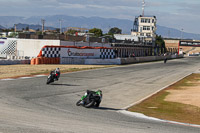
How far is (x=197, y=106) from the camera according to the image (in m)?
14.3

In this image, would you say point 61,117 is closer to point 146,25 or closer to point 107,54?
point 107,54

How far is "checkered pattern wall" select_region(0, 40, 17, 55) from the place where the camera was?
4381cm

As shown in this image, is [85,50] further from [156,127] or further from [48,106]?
[156,127]

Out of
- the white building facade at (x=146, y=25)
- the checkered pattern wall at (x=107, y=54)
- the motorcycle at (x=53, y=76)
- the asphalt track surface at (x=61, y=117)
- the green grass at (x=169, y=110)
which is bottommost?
the green grass at (x=169, y=110)

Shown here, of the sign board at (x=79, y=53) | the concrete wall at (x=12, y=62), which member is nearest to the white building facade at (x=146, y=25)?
the sign board at (x=79, y=53)

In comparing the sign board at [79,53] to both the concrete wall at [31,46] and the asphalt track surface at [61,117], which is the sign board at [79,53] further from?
the asphalt track surface at [61,117]

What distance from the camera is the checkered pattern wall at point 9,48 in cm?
4381

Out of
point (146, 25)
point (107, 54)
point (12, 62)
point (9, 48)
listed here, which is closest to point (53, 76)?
point (12, 62)

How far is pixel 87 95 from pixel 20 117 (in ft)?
11.7

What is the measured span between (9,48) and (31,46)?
2.80 metres

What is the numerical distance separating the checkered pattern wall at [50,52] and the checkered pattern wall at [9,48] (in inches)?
335

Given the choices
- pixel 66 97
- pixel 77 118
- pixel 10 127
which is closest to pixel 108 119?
pixel 77 118

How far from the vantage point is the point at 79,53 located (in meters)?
40.5

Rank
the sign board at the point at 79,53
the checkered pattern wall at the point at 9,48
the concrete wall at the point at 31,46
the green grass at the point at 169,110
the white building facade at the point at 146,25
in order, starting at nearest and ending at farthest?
the green grass at the point at 169,110 → the sign board at the point at 79,53 → the concrete wall at the point at 31,46 → the checkered pattern wall at the point at 9,48 → the white building facade at the point at 146,25
